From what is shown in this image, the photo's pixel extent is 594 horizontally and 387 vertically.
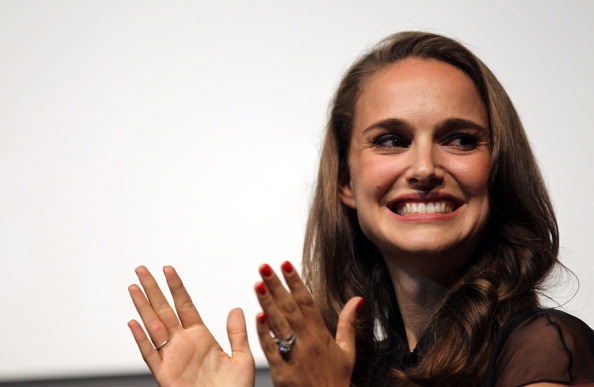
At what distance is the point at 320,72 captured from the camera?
2.17 m

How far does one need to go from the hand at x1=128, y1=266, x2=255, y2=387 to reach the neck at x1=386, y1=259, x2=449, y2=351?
329 millimetres

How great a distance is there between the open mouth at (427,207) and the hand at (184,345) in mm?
316

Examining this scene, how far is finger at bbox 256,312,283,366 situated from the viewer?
3.27ft

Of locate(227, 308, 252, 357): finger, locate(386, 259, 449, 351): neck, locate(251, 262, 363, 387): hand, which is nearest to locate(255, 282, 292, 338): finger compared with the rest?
locate(251, 262, 363, 387): hand

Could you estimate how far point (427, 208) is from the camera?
4.25 feet

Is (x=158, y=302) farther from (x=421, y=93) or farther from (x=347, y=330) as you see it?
(x=421, y=93)

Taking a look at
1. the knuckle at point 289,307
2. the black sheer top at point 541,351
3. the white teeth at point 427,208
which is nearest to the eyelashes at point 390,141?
the white teeth at point 427,208

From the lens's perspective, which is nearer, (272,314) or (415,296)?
(272,314)

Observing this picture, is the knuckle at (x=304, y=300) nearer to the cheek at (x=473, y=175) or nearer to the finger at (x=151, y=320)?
the finger at (x=151, y=320)

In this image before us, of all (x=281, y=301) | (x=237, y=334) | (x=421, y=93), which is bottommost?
(x=237, y=334)

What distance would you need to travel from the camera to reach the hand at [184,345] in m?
1.17

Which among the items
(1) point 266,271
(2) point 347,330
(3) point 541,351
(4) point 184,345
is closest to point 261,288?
(1) point 266,271

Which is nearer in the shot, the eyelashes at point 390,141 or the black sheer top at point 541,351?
the black sheer top at point 541,351

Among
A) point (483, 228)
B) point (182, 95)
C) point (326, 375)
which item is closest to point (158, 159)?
point (182, 95)
